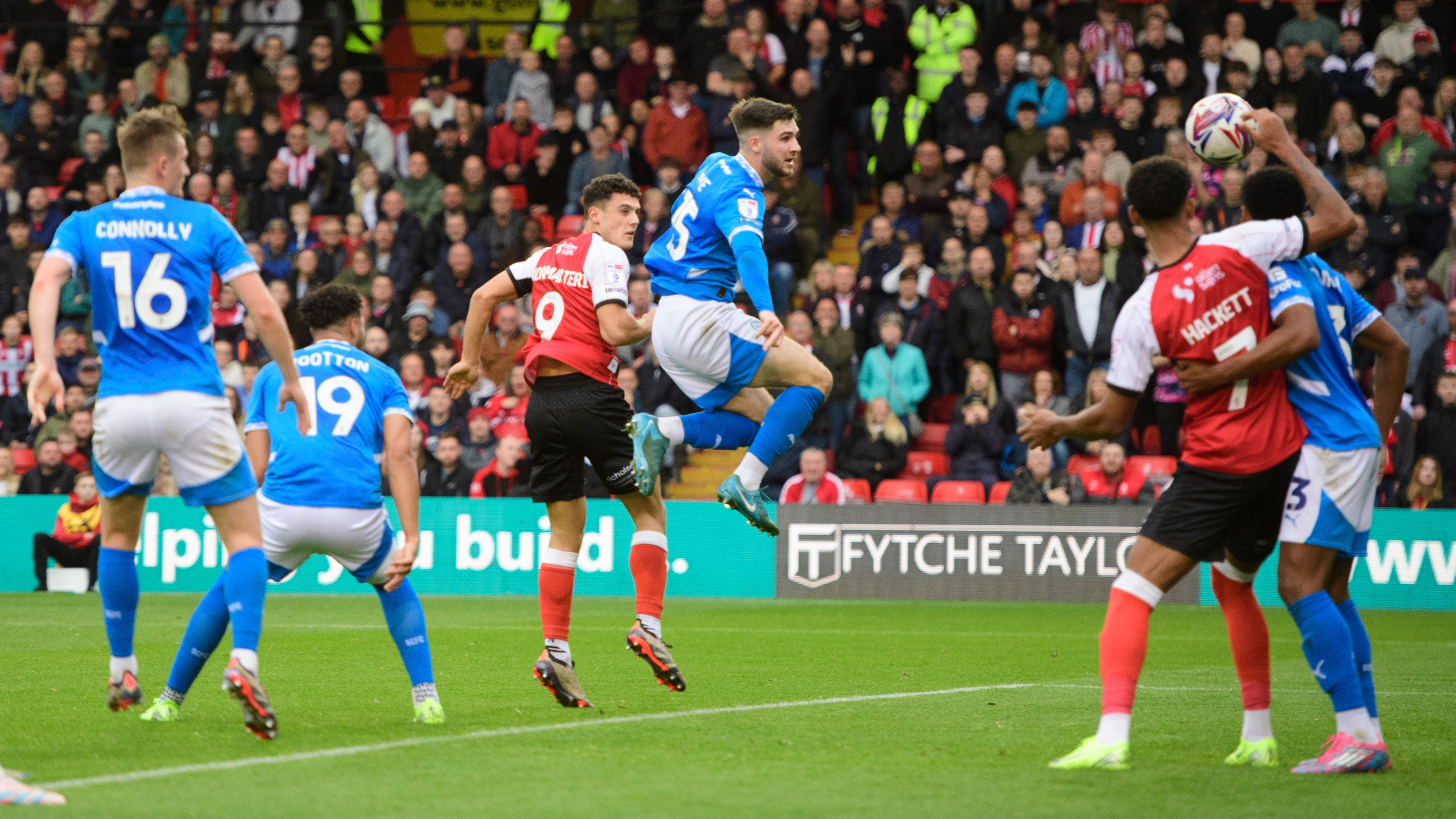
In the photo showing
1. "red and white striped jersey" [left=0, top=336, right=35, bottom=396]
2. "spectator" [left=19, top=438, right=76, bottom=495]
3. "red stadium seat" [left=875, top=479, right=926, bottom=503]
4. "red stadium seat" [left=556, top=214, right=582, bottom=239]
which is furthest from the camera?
"red stadium seat" [left=556, top=214, right=582, bottom=239]

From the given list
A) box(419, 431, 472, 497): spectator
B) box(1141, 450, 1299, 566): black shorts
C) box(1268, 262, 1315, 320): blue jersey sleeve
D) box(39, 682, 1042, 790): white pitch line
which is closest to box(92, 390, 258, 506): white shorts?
box(39, 682, 1042, 790): white pitch line

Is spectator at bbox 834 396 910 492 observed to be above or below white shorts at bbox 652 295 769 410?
below

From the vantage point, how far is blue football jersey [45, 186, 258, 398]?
19.4 feet

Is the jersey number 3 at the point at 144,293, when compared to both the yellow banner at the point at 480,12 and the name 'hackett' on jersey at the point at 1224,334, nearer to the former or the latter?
the name 'hackett' on jersey at the point at 1224,334

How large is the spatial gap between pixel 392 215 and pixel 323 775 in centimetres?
1532

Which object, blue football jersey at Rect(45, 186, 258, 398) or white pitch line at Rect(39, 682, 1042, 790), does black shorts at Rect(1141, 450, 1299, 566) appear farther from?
blue football jersey at Rect(45, 186, 258, 398)

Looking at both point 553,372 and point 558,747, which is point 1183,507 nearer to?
point 558,747

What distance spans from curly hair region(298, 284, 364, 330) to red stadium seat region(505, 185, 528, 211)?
45.3 feet

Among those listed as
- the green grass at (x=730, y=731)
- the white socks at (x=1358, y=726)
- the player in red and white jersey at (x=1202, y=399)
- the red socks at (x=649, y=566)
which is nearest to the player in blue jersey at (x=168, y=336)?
the green grass at (x=730, y=731)

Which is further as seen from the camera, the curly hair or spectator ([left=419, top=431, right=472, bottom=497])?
spectator ([left=419, top=431, right=472, bottom=497])

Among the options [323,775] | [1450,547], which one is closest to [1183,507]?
[323,775]

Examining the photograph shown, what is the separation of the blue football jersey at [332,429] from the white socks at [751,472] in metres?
1.73

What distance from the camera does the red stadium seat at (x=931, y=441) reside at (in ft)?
57.4

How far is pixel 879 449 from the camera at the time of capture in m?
16.9
